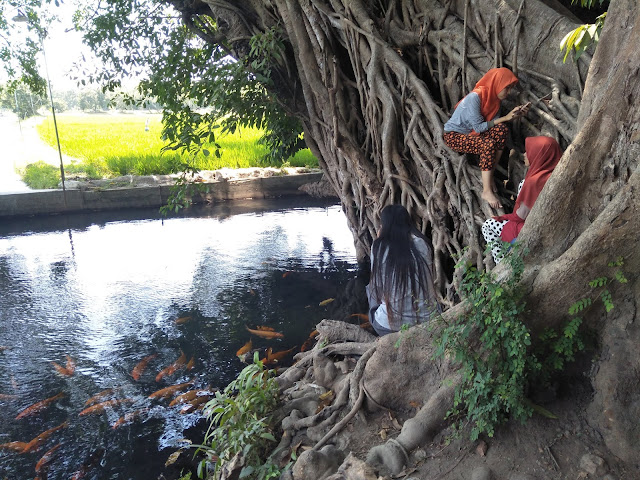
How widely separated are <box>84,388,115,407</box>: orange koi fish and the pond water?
2cm

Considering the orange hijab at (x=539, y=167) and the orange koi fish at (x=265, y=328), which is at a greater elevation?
the orange hijab at (x=539, y=167)

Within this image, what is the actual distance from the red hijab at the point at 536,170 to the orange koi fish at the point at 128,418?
3.05m

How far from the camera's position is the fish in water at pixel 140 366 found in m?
5.03

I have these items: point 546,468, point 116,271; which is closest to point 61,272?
point 116,271

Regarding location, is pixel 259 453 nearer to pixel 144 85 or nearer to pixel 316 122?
pixel 316 122

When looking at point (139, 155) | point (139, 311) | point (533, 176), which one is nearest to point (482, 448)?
point (533, 176)

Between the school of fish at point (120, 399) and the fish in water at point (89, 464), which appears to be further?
the school of fish at point (120, 399)

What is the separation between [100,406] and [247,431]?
1.68 m

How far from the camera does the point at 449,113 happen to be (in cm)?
521

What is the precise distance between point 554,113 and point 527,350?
2141 millimetres

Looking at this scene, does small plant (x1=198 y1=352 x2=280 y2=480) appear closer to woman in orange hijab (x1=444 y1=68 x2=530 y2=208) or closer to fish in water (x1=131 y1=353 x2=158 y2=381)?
fish in water (x1=131 y1=353 x2=158 y2=381)

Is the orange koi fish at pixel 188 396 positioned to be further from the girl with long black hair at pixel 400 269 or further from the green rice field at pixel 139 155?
the green rice field at pixel 139 155

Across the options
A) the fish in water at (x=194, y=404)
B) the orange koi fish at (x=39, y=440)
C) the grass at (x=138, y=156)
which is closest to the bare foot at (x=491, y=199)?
the fish in water at (x=194, y=404)

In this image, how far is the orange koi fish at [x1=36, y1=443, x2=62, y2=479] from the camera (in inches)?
152
